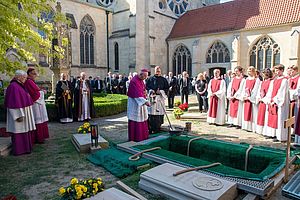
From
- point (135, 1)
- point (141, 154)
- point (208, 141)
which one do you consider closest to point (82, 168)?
point (141, 154)

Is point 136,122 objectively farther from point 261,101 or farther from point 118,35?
point 118,35

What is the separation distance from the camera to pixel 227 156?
5336 mm

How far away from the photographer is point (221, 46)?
2375 centimetres

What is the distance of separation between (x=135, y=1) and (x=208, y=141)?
21.4 m

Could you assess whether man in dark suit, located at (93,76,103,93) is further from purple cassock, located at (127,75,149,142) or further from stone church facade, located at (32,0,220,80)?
purple cassock, located at (127,75,149,142)

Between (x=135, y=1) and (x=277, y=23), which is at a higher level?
(x=135, y=1)

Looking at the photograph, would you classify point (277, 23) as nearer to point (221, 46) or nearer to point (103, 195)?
point (221, 46)

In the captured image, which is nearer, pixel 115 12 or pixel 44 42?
pixel 44 42

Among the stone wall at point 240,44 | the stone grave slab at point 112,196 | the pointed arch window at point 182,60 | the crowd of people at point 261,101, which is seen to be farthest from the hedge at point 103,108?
the pointed arch window at point 182,60

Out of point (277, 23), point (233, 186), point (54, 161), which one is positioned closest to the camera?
point (233, 186)

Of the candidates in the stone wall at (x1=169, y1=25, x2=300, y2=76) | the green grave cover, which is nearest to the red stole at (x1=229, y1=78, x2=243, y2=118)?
the green grave cover

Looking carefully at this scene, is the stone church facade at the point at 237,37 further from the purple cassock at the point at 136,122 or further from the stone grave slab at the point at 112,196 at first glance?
the stone grave slab at the point at 112,196

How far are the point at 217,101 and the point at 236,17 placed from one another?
1673 centimetres

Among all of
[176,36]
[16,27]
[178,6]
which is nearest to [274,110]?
[16,27]
